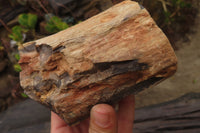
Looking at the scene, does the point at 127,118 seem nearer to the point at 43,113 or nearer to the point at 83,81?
the point at 83,81

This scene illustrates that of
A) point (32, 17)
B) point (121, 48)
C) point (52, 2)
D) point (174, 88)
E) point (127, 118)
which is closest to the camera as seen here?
point (121, 48)

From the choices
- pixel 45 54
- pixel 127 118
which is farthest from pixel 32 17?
pixel 127 118

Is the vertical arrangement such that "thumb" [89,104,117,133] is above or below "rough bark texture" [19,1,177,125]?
below

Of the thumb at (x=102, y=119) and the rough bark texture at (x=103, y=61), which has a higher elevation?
the rough bark texture at (x=103, y=61)

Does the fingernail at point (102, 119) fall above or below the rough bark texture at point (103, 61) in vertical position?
below

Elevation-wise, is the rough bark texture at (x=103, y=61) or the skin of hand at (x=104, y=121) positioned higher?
the rough bark texture at (x=103, y=61)
